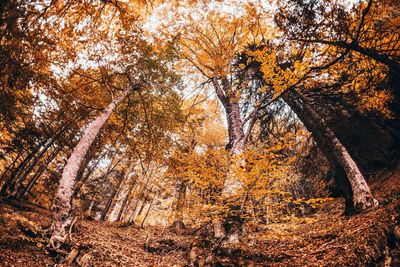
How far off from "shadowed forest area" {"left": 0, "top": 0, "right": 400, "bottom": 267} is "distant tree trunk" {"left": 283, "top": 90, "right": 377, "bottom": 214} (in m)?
0.05

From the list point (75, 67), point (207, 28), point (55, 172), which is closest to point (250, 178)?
point (207, 28)

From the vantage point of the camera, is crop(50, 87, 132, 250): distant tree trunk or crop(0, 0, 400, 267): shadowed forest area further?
crop(50, 87, 132, 250): distant tree trunk

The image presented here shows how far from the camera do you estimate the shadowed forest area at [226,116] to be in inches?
150

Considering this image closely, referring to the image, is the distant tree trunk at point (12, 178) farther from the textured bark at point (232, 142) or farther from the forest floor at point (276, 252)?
the textured bark at point (232, 142)

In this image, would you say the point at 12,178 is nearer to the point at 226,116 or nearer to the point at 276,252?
the point at 226,116

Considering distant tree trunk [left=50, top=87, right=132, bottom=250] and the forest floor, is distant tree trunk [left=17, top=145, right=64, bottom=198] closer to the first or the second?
distant tree trunk [left=50, top=87, right=132, bottom=250]

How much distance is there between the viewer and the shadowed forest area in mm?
3822

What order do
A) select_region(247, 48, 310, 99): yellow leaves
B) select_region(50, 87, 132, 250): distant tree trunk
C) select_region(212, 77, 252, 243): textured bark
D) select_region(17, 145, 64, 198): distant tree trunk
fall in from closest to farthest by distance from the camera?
select_region(50, 87, 132, 250): distant tree trunk → select_region(247, 48, 310, 99): yellow leaves → select_region(212, 77, 252, 243): textured bark → select_region(17, 145, 64, 198): distant tree trunk

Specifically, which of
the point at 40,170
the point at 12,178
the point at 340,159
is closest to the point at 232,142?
the point at 340,159

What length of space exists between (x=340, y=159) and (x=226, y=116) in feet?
14.9

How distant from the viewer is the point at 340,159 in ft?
24.9

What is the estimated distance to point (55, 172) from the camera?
40.4 feet

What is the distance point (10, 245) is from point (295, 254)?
248 inches

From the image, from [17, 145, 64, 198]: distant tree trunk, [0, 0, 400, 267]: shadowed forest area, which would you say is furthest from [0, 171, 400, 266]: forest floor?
[17, 145, 64, 198]: distant tree trunk
